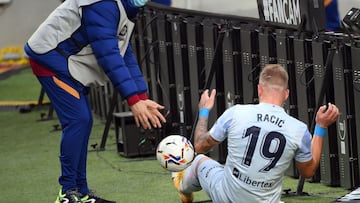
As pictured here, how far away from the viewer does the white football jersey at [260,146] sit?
6801mm

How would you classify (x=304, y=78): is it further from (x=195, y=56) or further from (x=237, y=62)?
(x=195, y=56)

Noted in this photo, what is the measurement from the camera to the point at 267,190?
696cm

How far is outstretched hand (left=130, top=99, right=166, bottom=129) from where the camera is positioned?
7.48 meters

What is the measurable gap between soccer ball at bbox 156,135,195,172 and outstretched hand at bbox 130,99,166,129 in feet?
0.54

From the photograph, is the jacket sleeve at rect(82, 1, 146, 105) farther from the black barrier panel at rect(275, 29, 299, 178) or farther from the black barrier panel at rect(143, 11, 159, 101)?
the black barrier panel at rect(143, 11, 159, 101)

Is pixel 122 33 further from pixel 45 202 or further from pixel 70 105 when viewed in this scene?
pixel 45 202

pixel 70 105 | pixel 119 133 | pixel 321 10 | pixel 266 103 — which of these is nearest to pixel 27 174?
pixel 119 133

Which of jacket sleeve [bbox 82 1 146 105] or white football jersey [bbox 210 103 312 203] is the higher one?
jacket sleeve [bbox 82 1 146 105]

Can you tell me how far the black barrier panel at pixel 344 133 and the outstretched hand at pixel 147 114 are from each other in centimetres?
185

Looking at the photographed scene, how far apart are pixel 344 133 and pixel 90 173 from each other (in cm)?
269

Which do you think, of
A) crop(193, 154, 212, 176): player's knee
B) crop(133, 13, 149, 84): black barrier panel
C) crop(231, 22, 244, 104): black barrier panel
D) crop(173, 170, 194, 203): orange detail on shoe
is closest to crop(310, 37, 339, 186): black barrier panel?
crop(231, 22, 244, 104): black barrier panel

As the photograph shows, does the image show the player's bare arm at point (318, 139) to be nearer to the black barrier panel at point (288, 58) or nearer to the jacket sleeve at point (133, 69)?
the jacket sleeve at point (133, 69)

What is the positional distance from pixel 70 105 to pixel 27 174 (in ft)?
8.41

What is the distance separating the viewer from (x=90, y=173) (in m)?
10.3
